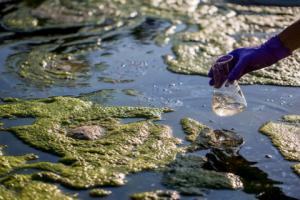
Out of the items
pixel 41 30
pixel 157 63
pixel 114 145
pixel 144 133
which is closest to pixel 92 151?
pixel 114 145

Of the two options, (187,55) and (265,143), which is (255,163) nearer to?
(265,143)

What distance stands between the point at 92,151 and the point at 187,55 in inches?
75.8

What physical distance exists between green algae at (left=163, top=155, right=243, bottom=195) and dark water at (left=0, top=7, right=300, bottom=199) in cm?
5

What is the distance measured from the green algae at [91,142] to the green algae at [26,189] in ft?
0.23

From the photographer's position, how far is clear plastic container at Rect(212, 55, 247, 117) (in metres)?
3.82

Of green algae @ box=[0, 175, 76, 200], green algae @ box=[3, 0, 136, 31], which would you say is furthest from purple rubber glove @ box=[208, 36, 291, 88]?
green algae @ box=[3, 0, 136, 31]

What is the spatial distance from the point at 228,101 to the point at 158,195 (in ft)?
3.60

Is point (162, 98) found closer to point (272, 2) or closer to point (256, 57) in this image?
point (256, 57)

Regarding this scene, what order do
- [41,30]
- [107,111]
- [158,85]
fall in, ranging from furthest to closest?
[41,30] → [158,85] → [107,111]

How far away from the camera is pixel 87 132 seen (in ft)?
12.1

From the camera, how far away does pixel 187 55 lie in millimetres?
5113

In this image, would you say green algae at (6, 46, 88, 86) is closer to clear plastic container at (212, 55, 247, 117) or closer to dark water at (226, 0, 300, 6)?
clear plastic container at (212, 55, 247, 117)

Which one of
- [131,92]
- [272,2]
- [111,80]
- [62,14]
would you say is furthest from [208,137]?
→ [272,2]

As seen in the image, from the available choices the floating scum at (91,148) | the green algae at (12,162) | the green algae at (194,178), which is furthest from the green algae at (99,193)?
the green algae at (12,162)
